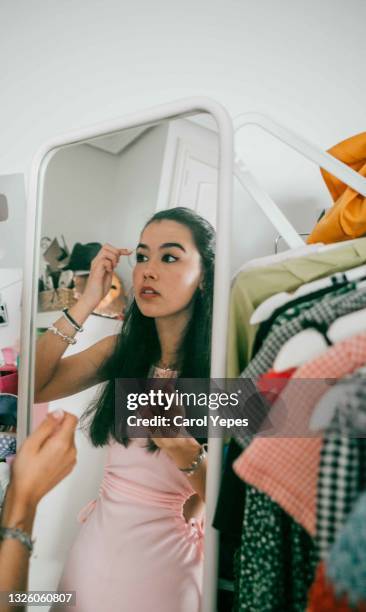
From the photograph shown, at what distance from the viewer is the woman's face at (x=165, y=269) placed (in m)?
0.73

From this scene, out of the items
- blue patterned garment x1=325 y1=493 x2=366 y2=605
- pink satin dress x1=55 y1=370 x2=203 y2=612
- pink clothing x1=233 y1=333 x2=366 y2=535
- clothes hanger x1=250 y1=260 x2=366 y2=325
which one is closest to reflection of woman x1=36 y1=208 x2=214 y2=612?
pink satin dress x1=55 y1=370 x2=203 y2=612

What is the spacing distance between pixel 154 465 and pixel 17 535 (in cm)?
35

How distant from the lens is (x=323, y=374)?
1.50 feet

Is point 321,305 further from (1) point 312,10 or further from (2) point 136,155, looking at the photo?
(1) point 312,10

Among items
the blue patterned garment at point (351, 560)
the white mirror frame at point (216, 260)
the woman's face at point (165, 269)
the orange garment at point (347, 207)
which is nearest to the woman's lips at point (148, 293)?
the woman's face at point (165, 269)

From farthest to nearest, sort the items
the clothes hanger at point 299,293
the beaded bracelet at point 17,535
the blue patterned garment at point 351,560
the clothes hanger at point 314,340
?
the beaded bracelet at point 17,535, the clothes hanger at point 299,293, the clothes hanger at point 314,340, the blue patterned garment at point 351,560

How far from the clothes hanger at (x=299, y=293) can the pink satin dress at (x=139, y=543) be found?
0.26 m

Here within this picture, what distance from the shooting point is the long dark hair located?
0.73 m

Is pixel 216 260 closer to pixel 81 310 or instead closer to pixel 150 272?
pixel 150 272

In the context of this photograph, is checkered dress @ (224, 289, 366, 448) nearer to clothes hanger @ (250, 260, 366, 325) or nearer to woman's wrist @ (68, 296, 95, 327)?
clothes hanger @ (250, 260, 366, 325)

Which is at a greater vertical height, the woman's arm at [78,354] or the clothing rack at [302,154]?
the clothing rack at [302,154]

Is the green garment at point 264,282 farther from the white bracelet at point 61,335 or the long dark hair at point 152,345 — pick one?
the white bracelet at point 61,335

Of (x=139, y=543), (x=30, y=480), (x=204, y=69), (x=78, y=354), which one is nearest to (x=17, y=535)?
(x=30, y=480)

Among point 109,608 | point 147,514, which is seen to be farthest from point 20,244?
point 109,608
